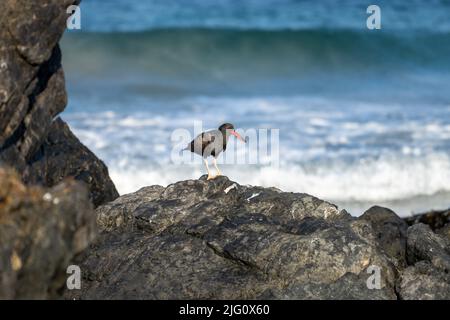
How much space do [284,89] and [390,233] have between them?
47.5 ft

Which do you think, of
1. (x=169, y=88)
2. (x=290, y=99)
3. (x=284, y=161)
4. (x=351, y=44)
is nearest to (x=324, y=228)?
(x=284, y=161)

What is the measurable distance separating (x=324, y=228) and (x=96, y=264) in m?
1.90

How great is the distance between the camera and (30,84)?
8.78 m

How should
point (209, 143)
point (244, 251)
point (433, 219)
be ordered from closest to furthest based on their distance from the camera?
point (244, 251) → point (209, 143) → point (433, 219)

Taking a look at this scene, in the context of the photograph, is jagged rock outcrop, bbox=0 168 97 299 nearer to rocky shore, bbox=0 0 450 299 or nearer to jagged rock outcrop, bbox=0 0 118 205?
rocky shore, bbox=0 0 450 299

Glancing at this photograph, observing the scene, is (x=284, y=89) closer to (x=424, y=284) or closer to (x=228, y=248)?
(x=228, y=248)

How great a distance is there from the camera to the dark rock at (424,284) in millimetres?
7227

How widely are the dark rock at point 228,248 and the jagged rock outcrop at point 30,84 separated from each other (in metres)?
→ 1.13

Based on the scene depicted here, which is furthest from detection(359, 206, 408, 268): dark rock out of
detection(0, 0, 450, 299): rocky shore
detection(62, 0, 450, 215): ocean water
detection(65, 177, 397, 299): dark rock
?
detection(62, 0, 450, 215): ocean water

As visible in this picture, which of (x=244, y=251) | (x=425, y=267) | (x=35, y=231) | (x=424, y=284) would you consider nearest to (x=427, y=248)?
(x=425, y=267)

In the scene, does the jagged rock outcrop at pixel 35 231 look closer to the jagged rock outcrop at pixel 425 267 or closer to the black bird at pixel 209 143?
the jagged rock outcrop at pixel 425 267

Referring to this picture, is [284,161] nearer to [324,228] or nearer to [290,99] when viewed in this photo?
[290,99]

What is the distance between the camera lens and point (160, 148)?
1733cm
